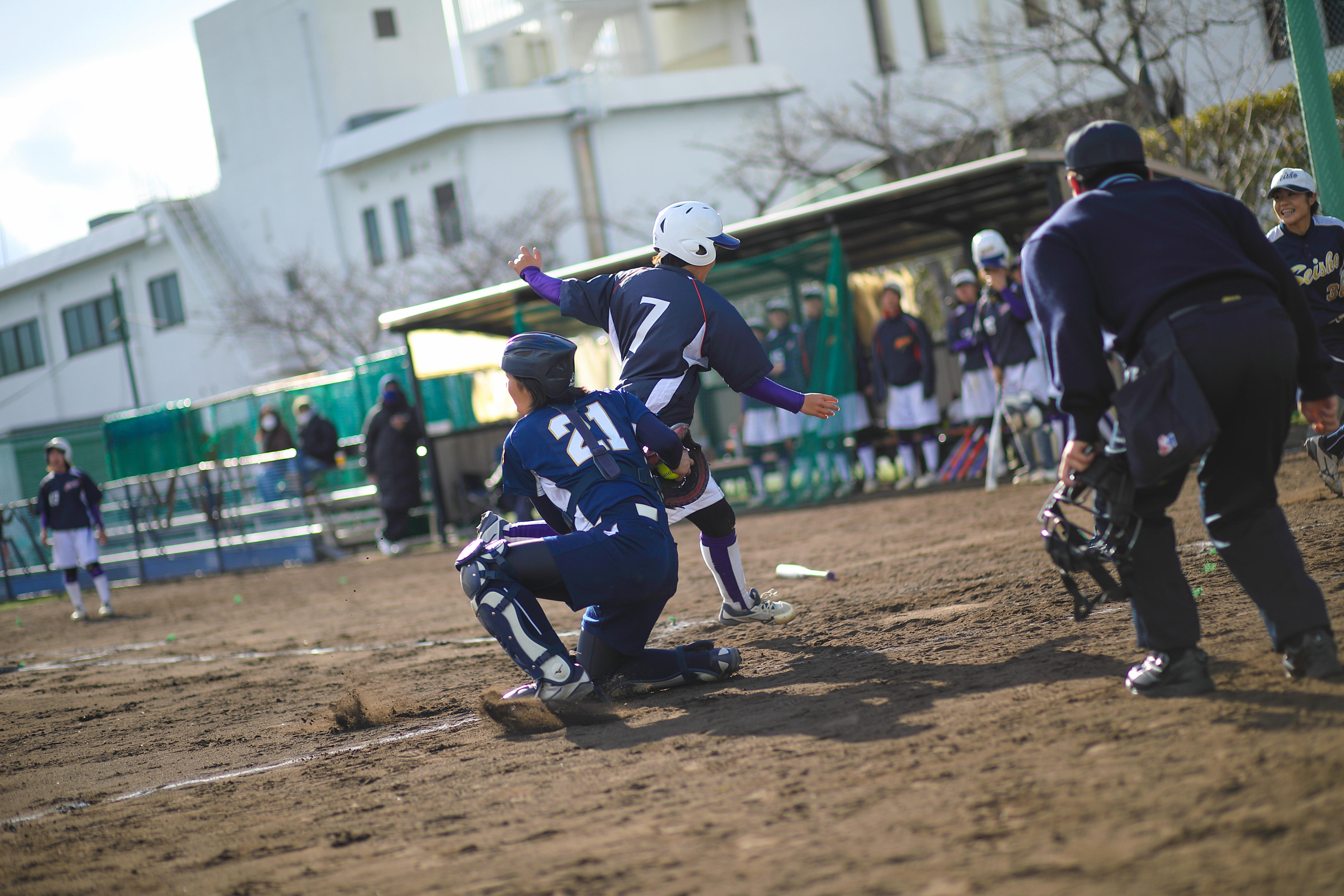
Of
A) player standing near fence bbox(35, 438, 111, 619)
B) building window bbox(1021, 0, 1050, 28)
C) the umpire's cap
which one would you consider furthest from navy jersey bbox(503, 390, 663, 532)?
building window bbox(1021, 0, 1050, 28)

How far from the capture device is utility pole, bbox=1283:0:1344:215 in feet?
25.5

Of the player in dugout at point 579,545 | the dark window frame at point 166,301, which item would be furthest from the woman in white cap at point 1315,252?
the dark window frame at point 166,301

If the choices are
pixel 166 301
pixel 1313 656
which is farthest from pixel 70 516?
pixel 166 301

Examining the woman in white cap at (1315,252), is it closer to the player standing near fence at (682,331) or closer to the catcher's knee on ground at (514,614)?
the player standing near fence at (682,331)

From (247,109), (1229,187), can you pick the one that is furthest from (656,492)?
(247,109)

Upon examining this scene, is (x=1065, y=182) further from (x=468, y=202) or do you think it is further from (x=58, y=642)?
(x=468, y=202)

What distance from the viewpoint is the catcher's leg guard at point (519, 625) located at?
477 centimetres

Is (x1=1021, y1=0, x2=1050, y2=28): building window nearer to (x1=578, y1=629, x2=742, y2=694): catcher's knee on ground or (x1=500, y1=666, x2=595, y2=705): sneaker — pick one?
(x1=578, y1=629, x2=742, y2=694): catcher's knee on ground

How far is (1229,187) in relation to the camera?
47.2 ft

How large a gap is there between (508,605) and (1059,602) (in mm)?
2819

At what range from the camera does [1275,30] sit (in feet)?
45.3

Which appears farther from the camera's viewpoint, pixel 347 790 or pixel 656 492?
pixel 656 492

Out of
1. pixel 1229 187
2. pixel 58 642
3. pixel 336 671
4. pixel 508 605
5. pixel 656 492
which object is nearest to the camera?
pixel 508 605

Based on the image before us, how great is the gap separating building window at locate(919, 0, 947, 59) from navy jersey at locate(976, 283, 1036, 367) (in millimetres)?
13402
